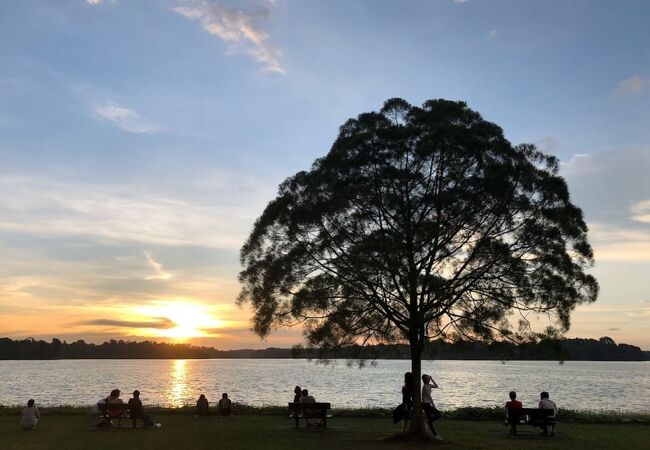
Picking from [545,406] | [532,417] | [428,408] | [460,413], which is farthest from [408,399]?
[460,413]

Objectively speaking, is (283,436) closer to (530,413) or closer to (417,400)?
(417,400)

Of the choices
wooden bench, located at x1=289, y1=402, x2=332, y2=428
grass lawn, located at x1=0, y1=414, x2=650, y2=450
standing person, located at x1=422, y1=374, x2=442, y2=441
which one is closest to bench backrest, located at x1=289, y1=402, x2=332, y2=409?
wooden bench, located at x1=289, y1=402, x2=332, y2=428

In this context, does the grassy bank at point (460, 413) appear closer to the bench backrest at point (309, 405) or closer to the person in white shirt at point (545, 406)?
the person in white shirt at point (545, 406)

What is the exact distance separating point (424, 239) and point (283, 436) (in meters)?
8.89

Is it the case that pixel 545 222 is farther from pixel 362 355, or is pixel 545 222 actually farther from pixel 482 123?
pixel 362 355

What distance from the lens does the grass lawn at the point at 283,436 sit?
62.5 ft

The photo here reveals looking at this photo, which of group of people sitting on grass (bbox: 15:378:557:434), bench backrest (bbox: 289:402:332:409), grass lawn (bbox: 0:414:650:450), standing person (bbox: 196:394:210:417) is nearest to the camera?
grass lawn (bbox: 0:414:650:450)

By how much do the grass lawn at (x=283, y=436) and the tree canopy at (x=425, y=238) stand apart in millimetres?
3727

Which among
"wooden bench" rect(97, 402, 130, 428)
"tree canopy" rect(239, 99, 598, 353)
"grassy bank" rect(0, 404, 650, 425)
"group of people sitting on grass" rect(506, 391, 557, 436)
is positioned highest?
"tree canopy" rect(239, 99, 598, 353)

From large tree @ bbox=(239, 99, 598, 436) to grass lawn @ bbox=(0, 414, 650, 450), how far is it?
10.3 feet

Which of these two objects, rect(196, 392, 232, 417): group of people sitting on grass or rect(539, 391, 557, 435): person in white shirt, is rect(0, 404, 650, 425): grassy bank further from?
rect(539, 391, 557, 435): person in white shirt

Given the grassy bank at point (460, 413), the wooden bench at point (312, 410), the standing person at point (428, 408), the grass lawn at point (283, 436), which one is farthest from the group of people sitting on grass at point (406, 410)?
the grassy bank at point (460, 413)

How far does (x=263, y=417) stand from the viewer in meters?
28.9

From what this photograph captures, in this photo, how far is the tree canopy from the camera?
21016 mm
